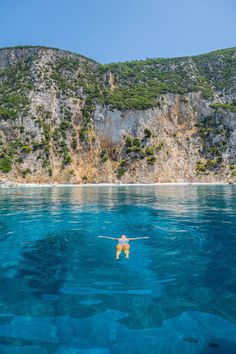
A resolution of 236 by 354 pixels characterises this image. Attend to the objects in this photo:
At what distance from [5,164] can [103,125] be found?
3579cm

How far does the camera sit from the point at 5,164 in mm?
85125

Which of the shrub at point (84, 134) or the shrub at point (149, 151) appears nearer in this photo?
the shrub at point (149, 151)

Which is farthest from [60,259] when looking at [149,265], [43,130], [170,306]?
[43,130]

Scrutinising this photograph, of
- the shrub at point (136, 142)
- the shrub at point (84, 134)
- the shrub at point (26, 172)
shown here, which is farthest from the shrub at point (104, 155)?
the shrub at point (26, 172)

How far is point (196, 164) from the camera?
3942 inches

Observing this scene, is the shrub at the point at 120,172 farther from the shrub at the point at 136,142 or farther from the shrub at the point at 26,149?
the shrub at the point at 26,149

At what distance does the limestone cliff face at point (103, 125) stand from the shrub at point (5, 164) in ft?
0.94

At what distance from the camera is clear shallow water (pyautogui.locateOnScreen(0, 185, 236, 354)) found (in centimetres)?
688

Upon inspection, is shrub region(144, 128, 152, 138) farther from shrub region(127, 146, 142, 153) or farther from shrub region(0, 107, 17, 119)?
shrub region(0, 107, 17, 119)

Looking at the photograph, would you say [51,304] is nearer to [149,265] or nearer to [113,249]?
[149,265]

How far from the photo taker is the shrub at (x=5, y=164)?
84000 mm

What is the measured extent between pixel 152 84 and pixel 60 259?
11864 cm

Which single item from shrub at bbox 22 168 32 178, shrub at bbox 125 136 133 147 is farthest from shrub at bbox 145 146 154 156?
shrub at bbox 22 168 32 178

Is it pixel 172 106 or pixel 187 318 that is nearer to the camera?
pixel 187 318
